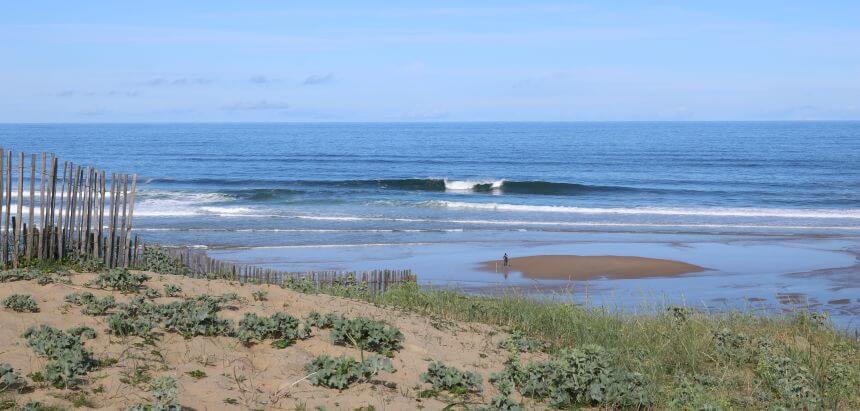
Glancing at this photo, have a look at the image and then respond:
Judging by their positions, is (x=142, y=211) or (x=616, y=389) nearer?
(x=616, y=389)

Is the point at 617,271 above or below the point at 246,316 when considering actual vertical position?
below

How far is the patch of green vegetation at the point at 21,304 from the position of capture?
7.30m

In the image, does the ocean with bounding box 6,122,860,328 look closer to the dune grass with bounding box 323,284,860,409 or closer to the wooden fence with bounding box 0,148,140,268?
the dune grass with bounding box 323,284,860,409

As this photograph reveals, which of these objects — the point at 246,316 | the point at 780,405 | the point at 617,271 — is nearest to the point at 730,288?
the point at 617,271

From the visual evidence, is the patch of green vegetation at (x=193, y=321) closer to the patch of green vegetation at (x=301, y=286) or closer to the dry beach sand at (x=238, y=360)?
the dry beach sand at (x=238, y=360)

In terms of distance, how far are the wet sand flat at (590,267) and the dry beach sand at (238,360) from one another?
38.2ft

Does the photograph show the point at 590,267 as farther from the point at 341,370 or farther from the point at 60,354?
the point at 60,354

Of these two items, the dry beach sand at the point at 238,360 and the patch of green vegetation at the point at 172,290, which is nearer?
the dry beach sand at the point at 238,360

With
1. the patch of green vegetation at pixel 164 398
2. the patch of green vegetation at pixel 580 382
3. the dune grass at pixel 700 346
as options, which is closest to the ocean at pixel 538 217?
the dune grass at pixel 700 346

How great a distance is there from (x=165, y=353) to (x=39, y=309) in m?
1.61

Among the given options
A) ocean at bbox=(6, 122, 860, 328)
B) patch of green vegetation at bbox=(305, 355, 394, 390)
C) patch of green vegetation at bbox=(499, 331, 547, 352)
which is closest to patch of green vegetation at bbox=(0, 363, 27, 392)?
patch of green vegetation at bbox=(305, 355, 394, 390)

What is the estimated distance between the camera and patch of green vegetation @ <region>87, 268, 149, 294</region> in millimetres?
8469

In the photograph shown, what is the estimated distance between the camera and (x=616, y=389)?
661 centimetres

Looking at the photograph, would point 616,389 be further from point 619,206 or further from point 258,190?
point 258,190
